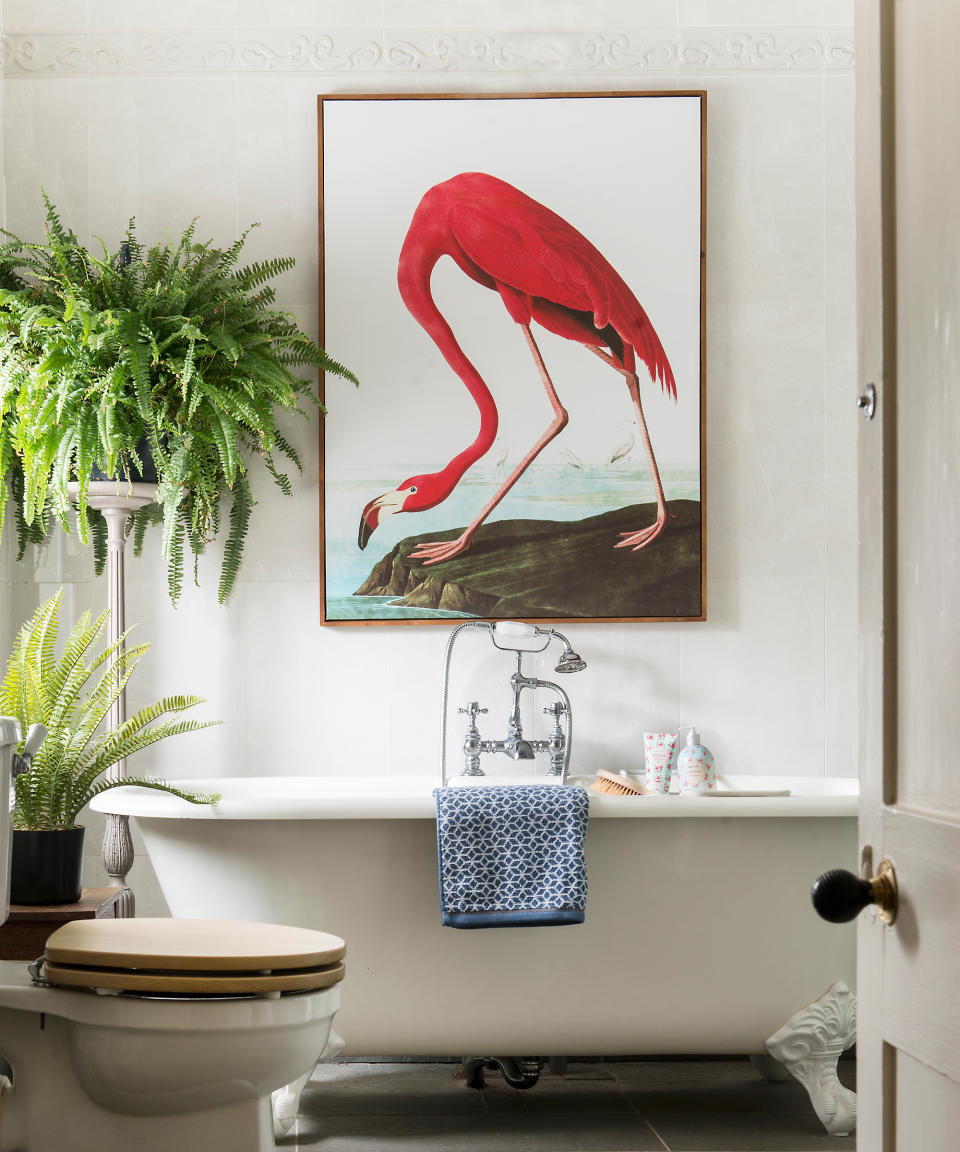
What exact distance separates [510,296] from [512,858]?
1.52m

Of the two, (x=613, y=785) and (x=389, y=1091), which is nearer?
(x=389, y=1091)

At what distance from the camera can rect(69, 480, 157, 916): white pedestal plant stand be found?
99.0 inches

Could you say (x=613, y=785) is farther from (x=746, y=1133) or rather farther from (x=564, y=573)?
(x=746, y=1133)

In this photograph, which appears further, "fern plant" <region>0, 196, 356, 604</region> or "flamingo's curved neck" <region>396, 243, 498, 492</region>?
"flamingo's curved neck" <region>396, 243, 498, 492</region>

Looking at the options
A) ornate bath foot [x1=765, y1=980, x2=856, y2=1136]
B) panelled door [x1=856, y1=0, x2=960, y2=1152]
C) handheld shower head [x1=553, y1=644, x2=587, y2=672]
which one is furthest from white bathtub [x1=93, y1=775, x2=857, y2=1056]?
panelled door [x1=856, y1=0, x2=960, y2=1152]

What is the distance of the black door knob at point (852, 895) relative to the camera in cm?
82

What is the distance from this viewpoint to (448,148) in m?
2.90

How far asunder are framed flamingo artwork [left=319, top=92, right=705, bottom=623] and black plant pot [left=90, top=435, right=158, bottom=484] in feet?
1.47

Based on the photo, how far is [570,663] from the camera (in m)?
2.72

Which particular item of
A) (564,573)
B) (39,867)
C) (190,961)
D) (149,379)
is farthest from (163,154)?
(190,961)

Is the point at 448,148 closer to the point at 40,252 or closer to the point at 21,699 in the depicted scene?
the point at 40,252

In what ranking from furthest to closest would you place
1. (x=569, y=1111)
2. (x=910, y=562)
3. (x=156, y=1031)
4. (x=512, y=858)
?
(x=569, y=1111) → (x=512, y=858) → (x=156, y=1031) → (x=910, y=562)

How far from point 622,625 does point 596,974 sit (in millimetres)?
962

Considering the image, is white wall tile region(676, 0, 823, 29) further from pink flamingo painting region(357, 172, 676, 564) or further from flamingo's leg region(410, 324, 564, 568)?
flamingo's leg region(410, 324, 564, 568)
